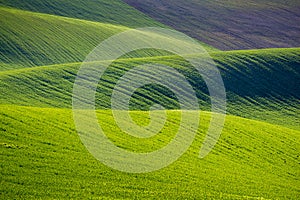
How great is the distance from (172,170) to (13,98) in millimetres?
20866

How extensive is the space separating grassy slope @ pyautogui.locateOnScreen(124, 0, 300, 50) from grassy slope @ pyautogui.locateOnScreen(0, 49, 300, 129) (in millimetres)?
19730

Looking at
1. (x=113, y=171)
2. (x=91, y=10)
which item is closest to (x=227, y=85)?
(x=113, y=171)

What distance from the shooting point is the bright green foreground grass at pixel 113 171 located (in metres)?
15.5

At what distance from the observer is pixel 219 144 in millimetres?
25828

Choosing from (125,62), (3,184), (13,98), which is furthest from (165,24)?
(3,184)

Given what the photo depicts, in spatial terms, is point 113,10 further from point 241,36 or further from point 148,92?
point 148,92

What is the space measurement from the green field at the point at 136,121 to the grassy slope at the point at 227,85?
12cm

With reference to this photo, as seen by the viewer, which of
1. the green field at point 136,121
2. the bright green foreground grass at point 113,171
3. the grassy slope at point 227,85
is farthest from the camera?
the grassy slope at point 227,85

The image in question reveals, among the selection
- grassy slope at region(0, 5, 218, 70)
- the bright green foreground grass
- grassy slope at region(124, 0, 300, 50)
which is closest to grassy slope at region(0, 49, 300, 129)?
grassy slope at region(0, 5, 218, 70)

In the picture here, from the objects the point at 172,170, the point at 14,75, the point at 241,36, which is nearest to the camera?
the point at 172,170

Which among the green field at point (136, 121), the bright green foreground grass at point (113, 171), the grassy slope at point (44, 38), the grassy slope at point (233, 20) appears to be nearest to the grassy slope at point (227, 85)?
the green field at point (136, 121)

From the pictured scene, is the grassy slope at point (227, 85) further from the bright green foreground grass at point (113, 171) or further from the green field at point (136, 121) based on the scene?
the bright green foreground grass at point (113, 171)

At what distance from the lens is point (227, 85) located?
49.0 meters

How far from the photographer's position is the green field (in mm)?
16391
